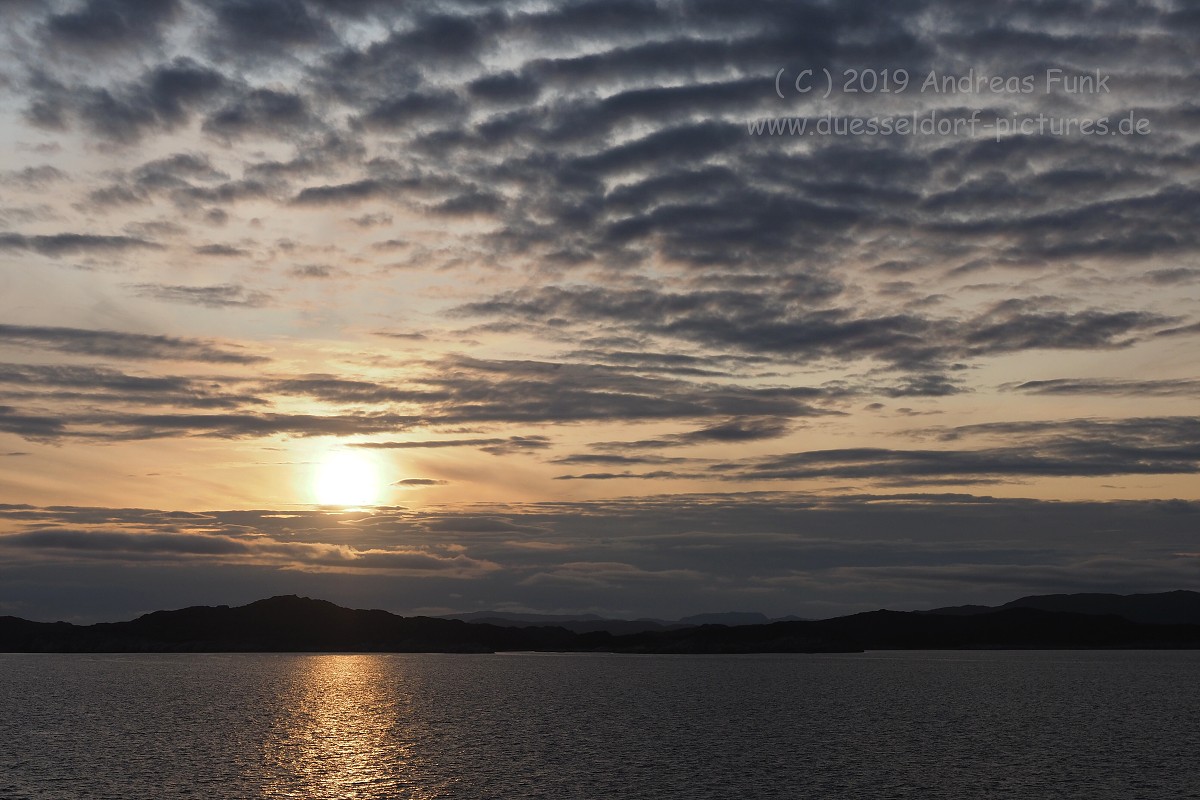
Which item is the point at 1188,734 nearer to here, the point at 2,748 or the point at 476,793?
the point at 476,793

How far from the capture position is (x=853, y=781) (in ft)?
276

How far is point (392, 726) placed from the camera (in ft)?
431

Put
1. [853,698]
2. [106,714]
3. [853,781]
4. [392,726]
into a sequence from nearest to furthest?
[853,781] → [392,726] → [106,714] → [853,698]

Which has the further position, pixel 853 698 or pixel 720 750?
pixel 853 698

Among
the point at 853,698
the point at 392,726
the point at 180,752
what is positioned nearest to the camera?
the point at 180,752

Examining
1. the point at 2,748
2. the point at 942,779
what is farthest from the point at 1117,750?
the point at 2,748

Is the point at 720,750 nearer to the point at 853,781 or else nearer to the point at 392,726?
the point at 853,781

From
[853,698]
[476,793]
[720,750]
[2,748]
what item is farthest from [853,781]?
[853,698]

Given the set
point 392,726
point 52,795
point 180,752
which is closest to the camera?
point 52,795

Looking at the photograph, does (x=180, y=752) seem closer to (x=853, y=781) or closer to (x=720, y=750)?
(x=720, y=750)

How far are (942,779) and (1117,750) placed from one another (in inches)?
1171

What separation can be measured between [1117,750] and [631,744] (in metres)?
46.5

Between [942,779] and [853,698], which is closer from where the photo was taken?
[942,779]

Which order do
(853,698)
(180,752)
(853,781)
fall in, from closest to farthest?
(853,781)
(180,752)
(853,698)
